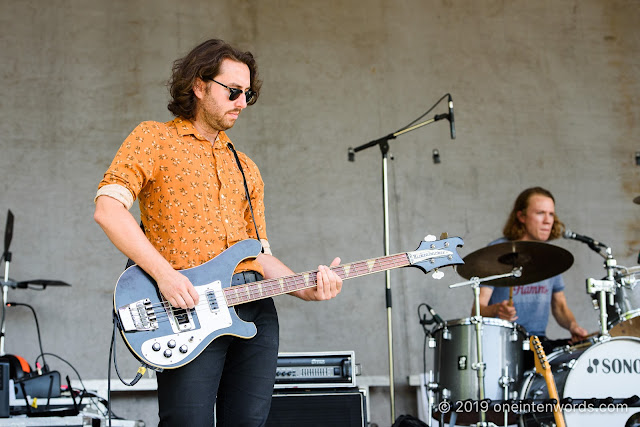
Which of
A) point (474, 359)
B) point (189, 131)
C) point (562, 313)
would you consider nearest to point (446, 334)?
point (474, 359)

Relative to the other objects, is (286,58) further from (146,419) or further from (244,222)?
(244,222)

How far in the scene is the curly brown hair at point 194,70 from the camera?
2441mm

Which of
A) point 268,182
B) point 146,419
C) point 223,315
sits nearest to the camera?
point 223,315

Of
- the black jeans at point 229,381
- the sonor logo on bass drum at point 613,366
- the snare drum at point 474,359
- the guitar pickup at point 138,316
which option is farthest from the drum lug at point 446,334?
the guitar pickup at point 138,316

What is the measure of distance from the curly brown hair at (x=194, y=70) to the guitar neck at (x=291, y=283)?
2.13 feet

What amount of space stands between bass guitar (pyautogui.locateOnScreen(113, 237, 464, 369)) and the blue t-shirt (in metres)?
2.81

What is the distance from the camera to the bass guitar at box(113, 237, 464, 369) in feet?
6.85

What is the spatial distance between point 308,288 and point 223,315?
0.37 meters

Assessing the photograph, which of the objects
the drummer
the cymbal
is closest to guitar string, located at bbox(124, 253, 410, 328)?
the cymbal

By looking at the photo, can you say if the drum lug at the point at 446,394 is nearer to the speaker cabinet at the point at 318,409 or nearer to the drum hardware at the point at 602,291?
the speaker cabinet at the point at 318,409

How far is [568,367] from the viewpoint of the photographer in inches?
143

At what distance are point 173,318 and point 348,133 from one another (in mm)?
3615

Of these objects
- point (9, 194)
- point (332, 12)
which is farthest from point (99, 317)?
point (332, 12)

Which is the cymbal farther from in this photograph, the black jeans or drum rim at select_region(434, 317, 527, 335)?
the black jeans
